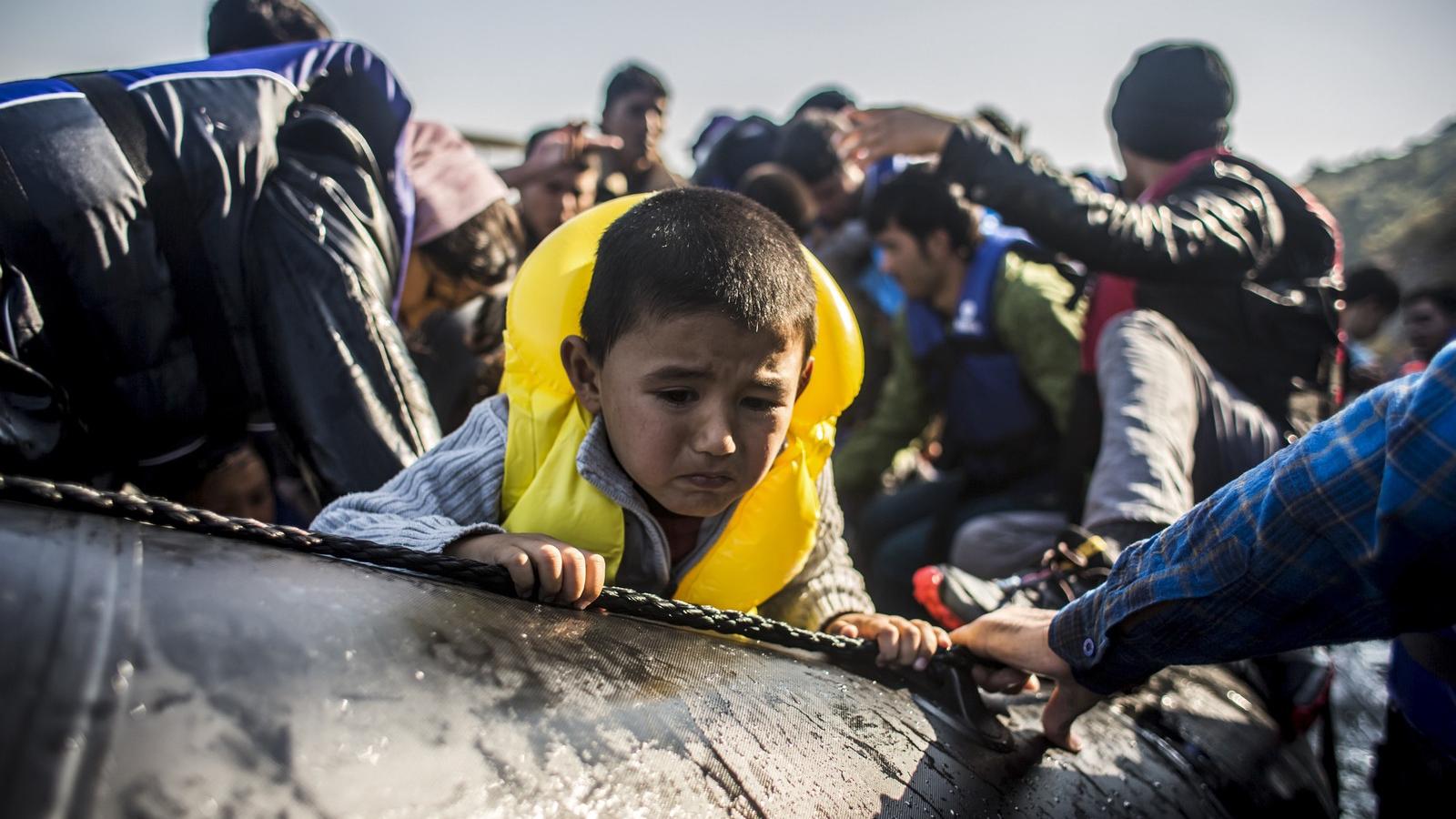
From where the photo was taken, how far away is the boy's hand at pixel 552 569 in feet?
3.88

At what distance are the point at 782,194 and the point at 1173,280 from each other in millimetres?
1992

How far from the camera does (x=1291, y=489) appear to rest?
1.13 meters

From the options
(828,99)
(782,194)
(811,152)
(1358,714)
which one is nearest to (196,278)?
(782,194)

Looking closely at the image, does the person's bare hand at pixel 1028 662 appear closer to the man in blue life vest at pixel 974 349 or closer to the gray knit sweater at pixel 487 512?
the gray knit sweater at pixel 487 512

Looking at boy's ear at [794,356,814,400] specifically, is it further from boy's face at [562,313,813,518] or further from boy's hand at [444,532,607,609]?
boy's hand at [444,532,607,609]

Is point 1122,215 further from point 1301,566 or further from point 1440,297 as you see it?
point 1440,297

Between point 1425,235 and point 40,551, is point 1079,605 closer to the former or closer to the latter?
point 40,551

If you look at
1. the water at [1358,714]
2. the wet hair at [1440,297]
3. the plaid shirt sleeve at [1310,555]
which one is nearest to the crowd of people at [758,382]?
the plaid shirt sleeve at [1310,555]

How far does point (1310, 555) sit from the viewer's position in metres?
1.13

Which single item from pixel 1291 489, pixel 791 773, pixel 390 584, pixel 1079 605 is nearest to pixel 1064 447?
pixel 1079 605

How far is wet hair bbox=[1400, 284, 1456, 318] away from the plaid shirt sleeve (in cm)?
600

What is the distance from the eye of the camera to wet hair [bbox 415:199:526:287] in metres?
2.60

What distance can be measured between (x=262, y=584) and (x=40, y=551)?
0.58ft

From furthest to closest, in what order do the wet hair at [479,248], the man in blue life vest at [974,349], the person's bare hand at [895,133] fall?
the man in blue life vest at [974,349] < the person's bare hand at [895,133] < the wet hair at [479,248]
